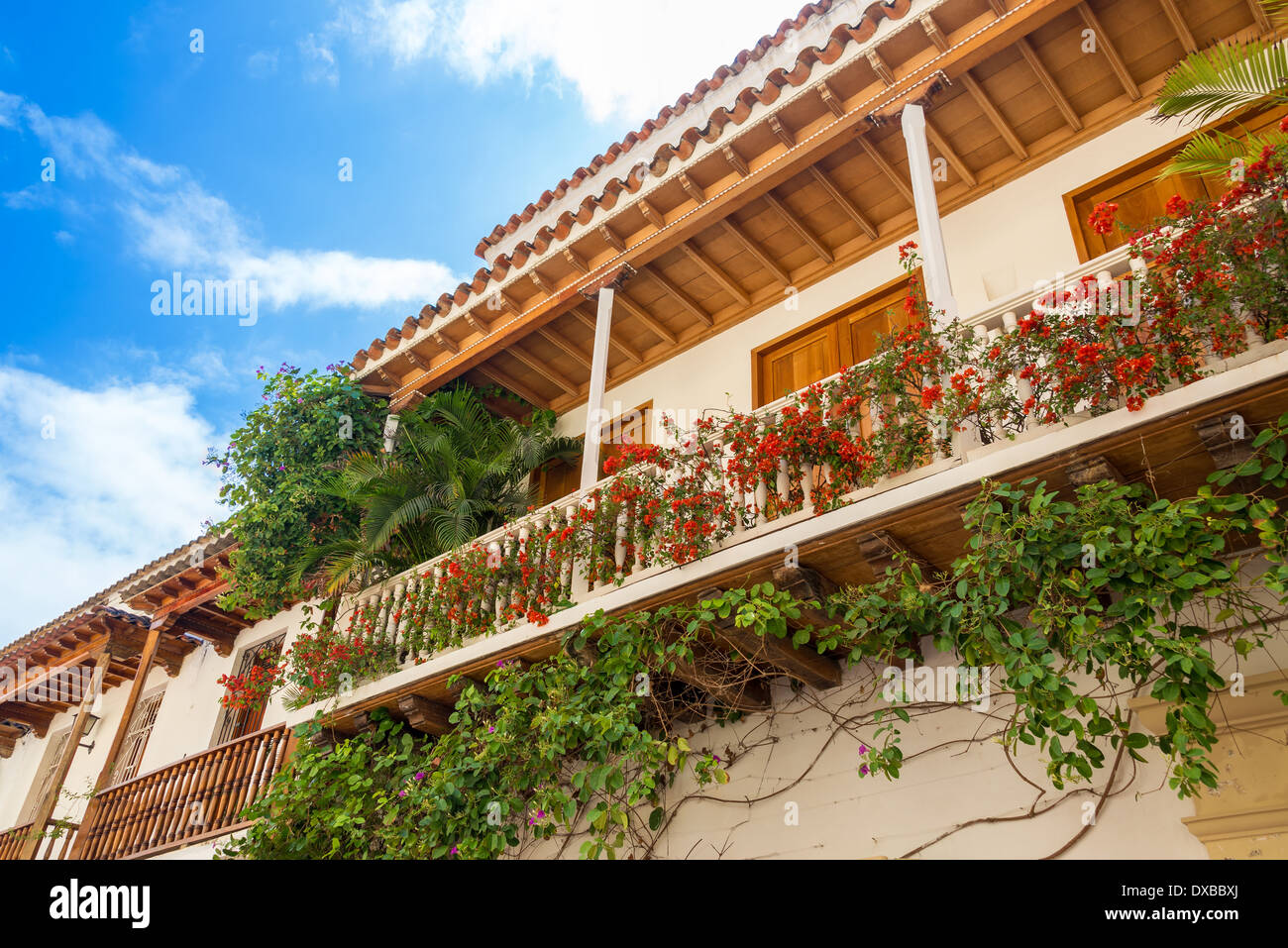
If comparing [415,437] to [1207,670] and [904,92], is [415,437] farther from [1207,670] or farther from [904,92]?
[1207,670]

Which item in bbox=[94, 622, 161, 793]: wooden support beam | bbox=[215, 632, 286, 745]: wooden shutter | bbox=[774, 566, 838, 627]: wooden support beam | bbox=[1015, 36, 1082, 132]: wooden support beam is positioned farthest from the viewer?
bbox=[215, 632, 286, 745]: wooden shutter

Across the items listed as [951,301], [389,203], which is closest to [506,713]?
[951,301]

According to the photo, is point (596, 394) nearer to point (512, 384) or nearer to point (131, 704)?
point (512, 384)

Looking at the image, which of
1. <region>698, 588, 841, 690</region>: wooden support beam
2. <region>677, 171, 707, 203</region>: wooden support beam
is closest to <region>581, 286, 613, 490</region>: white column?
<region>677, 171, 707, 203</region>: wooden support beam

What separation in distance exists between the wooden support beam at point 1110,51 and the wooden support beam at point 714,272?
3353 mm

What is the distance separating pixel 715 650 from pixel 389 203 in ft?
101

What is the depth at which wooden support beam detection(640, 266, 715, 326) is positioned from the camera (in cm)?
862

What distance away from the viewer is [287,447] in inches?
372

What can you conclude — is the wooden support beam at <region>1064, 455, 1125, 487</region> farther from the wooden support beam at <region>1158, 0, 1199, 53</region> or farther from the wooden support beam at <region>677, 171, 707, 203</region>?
the wooden support beam at <region>677, 171, 707, 203</region>

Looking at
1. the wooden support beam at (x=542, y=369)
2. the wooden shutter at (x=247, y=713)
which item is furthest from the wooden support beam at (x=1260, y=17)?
the wooden shutter at (x=247, y=713)

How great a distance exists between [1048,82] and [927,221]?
195 centimetres

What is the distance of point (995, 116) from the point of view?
7070mm

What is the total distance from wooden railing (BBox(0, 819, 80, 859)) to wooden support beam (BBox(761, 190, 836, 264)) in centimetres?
875

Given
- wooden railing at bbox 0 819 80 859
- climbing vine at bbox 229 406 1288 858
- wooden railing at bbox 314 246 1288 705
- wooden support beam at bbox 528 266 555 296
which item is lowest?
wooden railing at bbox 0 819 80 859
